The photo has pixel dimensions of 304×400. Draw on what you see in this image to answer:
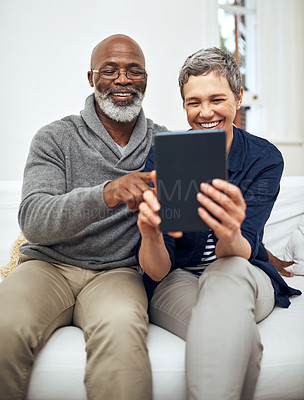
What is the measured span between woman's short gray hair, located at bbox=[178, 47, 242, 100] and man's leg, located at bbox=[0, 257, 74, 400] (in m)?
0.70

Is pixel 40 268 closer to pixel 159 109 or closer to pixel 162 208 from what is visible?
pixel 162 208

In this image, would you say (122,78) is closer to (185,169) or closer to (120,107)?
(120,107)

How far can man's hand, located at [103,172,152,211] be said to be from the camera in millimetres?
915

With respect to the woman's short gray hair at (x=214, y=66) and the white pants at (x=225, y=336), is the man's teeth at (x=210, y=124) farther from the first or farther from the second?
the white pants at (x=225, y=336)

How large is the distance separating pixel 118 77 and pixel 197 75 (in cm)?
31

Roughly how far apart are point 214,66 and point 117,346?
789mm

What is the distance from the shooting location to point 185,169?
802mm

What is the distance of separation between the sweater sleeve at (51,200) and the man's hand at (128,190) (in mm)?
19

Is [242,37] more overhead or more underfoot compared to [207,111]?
more overhead

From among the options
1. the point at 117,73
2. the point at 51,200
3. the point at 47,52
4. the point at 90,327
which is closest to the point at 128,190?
the point at 51,200

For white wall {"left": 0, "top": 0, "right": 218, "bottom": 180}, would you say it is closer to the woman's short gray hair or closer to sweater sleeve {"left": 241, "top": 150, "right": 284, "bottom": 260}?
the woman's short gray hair

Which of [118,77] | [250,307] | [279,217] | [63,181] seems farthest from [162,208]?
[279,217]

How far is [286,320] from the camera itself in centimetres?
108

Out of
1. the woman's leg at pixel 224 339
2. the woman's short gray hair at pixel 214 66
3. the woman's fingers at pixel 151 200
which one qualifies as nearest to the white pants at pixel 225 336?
the woman's leg at pixel 224 339
